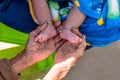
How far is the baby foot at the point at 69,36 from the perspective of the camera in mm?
1447

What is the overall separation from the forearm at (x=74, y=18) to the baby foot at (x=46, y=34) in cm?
6

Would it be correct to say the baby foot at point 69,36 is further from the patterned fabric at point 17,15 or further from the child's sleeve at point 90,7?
the patterned fabric at point 17,15

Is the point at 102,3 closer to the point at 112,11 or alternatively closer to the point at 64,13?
the point at 112,11

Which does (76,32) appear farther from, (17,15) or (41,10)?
(17,15)

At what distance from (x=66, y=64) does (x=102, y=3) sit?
0.30m

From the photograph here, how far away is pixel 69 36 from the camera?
1.46 meters

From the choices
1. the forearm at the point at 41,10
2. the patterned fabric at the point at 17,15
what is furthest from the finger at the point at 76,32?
the patterned fabric at the point at 17,15

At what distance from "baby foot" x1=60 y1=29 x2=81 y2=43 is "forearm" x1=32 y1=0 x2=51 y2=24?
103 mm

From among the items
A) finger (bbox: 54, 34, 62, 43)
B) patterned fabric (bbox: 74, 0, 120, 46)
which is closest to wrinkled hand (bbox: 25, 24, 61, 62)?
finger (bbox: 54, 34, 62, 43)

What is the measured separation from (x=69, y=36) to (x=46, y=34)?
0.09m

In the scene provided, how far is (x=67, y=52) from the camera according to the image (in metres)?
1.49

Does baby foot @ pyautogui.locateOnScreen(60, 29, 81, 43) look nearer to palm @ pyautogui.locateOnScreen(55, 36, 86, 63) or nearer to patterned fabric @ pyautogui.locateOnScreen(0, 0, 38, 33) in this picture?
palm @ pyautogui.locateOnScreen(55, 36, 86, 63)

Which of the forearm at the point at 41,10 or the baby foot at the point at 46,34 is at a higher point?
the forearm at the point at 41,10

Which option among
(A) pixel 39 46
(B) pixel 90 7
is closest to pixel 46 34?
(A) pixel 39 46
